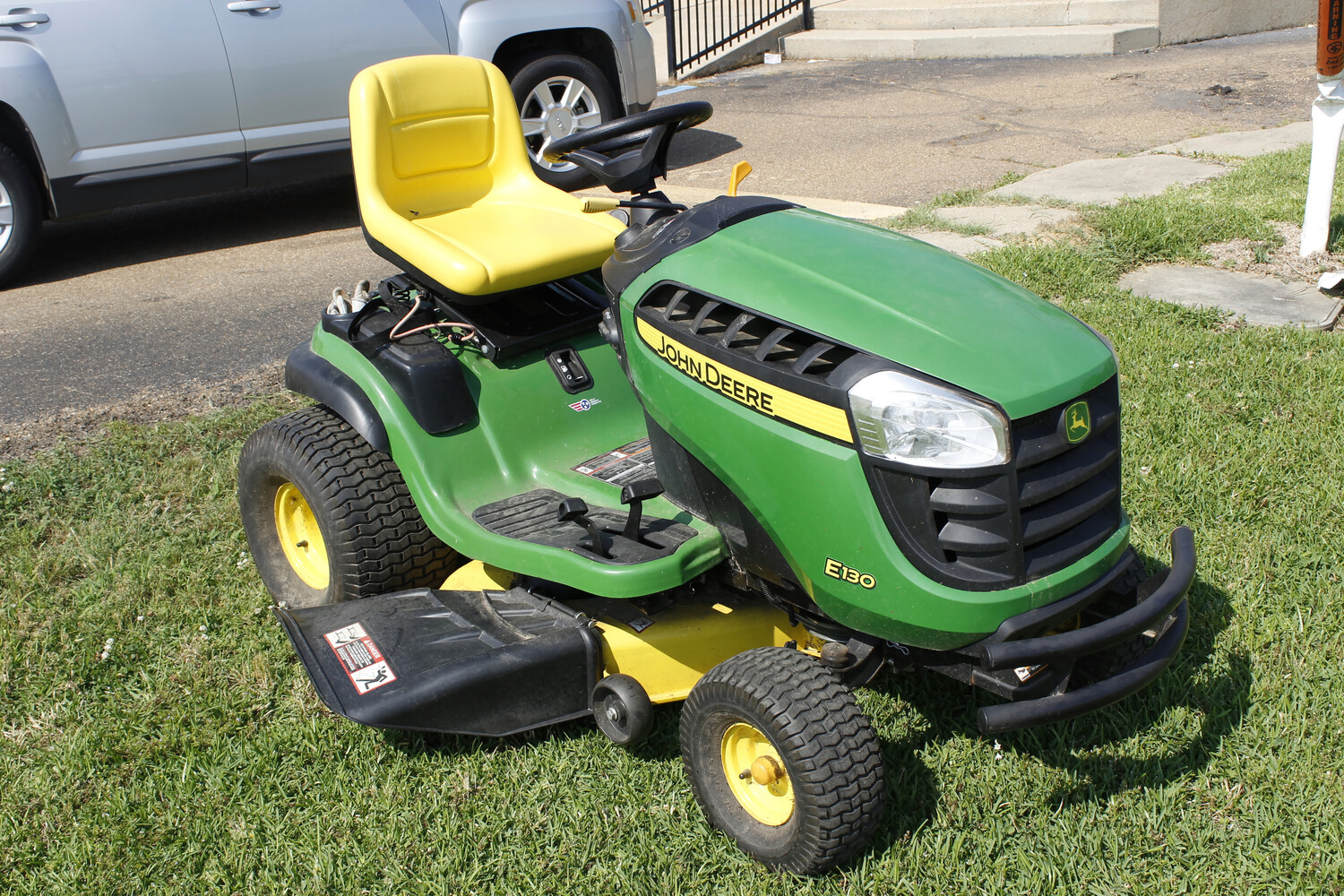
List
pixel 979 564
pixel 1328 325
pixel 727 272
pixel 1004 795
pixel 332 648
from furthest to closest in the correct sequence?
pixel 1328 325
pixel 332 648
pixel 1004 795
pixel 727 272
pixel 979 564

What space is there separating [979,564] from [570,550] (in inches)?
34.6

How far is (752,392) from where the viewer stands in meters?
2.06

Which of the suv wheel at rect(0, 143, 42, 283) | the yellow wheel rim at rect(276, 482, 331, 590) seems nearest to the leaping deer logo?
the yellow wheel rim at rect(276, 482, 331, 590)

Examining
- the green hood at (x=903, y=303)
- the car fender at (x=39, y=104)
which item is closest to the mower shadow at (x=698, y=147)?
the car fender at (x=39, y=104)

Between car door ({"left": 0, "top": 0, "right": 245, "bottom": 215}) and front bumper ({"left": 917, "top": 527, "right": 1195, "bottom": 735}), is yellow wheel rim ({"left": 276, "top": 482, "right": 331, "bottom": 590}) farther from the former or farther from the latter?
car door ({"left": 0, "top": 0, "right": 245, "bottom": 215})

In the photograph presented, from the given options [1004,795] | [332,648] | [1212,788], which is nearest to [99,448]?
[332,648]

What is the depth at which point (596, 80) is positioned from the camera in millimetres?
6793

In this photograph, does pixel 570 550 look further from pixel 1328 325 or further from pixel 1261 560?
pixel 1328 325

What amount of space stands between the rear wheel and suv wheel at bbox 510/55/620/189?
3.70 meters

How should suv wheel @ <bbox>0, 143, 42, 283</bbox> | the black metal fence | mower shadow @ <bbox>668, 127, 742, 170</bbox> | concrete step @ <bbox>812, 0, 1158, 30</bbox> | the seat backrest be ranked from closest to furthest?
the seat backrest < suv wheel @ <bbox>0, 143, 42, 283</bbox> < mower shadow @ <bbox>668, 127, 742, 170</bbox> < the black metal fence < concrete step @ <bbox>812, 0, 1158, 30</bbox>

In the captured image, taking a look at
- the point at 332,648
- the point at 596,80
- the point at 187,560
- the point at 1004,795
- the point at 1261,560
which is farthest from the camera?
the point at 596,80

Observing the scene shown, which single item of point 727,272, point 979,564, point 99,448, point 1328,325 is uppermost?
point 727,272

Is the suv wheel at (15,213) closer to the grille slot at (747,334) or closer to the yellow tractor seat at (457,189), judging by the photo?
the yellow tractor seat at (457,189)

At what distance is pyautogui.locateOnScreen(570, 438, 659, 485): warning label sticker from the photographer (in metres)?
2.75
